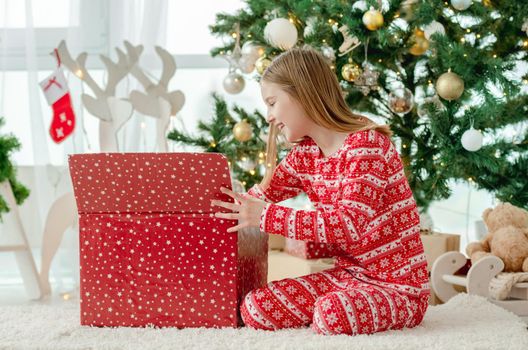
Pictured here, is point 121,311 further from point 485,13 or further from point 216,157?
point 485,13

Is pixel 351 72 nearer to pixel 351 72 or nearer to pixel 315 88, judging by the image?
pixel 351 72

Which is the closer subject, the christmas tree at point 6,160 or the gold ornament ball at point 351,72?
the gold ornament ball at point 351,72

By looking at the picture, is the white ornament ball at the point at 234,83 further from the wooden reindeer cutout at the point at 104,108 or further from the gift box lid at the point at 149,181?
the gift box lid at the point at 149,181

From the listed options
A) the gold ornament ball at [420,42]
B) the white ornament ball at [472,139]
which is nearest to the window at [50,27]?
the gold ornament ball at [420,42]

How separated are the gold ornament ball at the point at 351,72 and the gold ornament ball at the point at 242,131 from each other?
38cm

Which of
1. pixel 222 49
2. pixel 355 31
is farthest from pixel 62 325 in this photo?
pixel 222 49

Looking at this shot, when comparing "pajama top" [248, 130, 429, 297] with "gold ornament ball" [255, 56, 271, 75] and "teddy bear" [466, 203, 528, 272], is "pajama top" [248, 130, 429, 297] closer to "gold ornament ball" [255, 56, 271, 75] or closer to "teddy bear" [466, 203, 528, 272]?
"teddy bear" [466, 203, 528, 272]

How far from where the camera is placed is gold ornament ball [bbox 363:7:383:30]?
75.1 inches

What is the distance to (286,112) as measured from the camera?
56.5 inches

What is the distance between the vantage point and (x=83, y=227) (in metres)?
1.38

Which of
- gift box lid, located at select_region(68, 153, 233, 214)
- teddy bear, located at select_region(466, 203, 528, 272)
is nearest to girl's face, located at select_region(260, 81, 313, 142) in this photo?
gift box lid, located at select_region(68, 153, 233, 214)

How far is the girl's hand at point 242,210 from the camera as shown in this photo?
4.34 feet

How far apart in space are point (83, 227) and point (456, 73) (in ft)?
3.59

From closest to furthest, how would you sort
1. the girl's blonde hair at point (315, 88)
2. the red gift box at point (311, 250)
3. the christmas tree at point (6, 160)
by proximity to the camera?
the girl's blonde hair at point (315, 88)
the red gift box at point (311, 250)
the christmas tree at point (6, 160)
